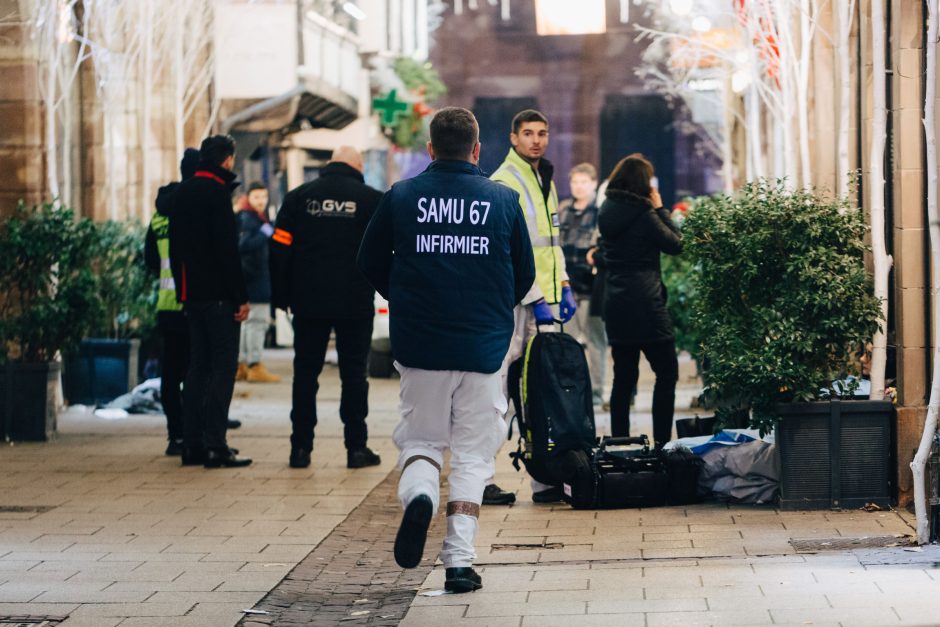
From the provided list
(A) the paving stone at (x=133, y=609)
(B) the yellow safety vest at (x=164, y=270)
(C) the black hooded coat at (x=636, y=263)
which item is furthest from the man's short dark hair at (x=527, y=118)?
(A) the paving stone at (x=133, y=609)

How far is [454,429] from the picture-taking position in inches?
269

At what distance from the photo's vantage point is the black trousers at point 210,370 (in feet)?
34.6

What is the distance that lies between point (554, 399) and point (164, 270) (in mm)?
3905

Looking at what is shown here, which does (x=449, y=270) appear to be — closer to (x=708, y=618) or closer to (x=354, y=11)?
(x=708, y=618)

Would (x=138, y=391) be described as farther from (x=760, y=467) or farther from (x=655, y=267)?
(x=760, y=467)

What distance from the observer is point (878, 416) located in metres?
8.44

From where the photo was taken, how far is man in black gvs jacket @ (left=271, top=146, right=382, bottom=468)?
1042 cm

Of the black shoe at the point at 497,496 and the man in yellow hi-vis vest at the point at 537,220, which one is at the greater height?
the man in yellow hi-vis vest at the point at 537,220

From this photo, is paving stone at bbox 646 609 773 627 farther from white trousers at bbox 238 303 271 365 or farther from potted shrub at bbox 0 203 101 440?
white trousers at bbox 238 303 271 365

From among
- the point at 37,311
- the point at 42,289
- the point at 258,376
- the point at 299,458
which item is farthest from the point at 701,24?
the point at 299,458

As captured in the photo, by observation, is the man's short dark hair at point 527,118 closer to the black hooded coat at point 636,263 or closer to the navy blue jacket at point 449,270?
the black hooded coat at point 636,263

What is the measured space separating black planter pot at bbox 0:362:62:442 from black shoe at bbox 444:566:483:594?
604 centimetres

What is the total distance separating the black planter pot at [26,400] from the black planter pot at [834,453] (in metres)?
5.66

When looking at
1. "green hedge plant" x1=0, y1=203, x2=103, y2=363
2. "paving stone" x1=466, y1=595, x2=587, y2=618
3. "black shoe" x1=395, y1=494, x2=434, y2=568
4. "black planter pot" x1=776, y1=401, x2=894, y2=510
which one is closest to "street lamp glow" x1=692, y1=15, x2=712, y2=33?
"green hedge plant" x1=0, y1=203, x2=103, y2=363
